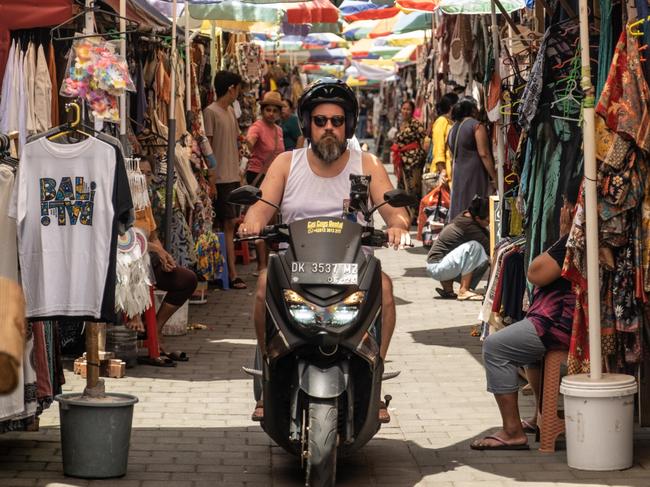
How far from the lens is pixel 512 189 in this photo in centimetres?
966

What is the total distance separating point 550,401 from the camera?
714 centimetres

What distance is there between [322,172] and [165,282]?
337cm

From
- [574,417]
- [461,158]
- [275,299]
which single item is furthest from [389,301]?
[461,158]

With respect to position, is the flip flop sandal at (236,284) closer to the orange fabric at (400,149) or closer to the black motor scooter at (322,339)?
the orange fabric at (400,149)

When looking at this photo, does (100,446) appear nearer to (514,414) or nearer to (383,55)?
(514,414)

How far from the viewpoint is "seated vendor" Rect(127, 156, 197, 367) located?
9750 millimetres

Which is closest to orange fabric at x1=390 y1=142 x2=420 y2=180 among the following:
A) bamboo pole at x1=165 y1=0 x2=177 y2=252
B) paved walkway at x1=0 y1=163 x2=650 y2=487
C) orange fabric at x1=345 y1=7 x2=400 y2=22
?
orange fabric at x1=345 y1=7 x2=400 y2=22

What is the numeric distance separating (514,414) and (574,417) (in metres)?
0.54

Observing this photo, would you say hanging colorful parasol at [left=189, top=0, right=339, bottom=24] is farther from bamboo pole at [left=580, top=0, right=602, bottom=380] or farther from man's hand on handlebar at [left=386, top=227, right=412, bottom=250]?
man's hand on handlebar at [left=386, top=227, right=412, bottom=250]

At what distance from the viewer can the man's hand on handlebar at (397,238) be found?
642 centimetres

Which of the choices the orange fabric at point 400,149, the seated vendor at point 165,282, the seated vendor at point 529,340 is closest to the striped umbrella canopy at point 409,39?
the orange fabric at point 400,149

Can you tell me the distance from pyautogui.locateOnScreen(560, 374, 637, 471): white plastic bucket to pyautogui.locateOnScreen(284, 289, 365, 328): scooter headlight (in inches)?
52.6

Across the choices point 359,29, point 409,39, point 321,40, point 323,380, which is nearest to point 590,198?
point 323,380

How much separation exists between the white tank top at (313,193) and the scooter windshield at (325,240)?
482mm
